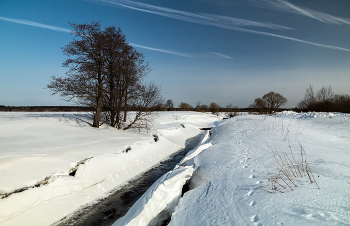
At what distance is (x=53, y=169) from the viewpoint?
4.00m

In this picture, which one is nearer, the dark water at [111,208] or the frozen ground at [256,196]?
the frozen ground at [256,196]

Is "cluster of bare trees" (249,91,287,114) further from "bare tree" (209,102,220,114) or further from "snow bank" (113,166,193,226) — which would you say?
"snow bank" (113,166,193,226)

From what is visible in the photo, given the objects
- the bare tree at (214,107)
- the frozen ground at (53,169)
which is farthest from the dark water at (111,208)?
the bare tree at (214,107)

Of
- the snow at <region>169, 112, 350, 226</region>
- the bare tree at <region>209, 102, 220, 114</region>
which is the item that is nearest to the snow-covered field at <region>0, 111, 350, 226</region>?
the snow at <region>169, 112, 350, 226</region>

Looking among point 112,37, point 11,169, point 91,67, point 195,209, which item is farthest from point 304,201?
point 112,37

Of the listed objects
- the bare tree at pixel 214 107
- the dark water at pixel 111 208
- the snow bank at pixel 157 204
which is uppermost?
the bare tree at pixel 214 107

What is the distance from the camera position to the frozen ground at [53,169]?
3156 mm

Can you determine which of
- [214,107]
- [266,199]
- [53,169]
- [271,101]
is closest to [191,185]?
[266,199]

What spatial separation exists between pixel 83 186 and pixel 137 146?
316cm

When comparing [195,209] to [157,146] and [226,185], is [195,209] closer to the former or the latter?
[226,185]

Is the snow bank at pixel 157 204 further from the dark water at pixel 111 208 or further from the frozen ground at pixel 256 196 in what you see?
the dark water at pixel 111 208

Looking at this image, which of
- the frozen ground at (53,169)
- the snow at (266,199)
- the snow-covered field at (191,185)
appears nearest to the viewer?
the snow at (266,199)

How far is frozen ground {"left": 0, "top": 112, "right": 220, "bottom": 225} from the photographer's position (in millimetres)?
3156

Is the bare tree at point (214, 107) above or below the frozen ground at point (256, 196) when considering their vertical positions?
above
